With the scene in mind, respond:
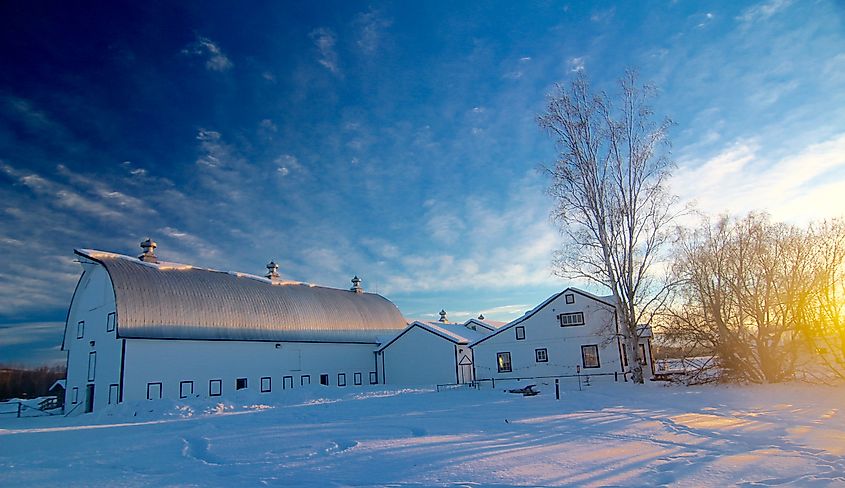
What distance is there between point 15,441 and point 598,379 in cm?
2696

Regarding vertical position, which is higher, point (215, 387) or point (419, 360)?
point (419, 360)

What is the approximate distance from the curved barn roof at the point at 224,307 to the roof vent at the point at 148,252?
0.93 m

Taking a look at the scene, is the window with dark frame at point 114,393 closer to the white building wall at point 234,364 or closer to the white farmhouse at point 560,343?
the white building wall at point 234,364

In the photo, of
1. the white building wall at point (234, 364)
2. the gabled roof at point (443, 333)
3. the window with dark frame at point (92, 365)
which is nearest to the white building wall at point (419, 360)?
the gabled roof at point (443, 333)

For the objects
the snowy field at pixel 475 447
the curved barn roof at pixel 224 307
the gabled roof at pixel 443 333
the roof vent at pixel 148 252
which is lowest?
the snowy field at pixel 475 447

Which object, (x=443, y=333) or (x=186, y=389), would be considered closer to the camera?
(x=186, y=389)

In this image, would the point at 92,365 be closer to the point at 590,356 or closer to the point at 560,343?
the point at 560,343

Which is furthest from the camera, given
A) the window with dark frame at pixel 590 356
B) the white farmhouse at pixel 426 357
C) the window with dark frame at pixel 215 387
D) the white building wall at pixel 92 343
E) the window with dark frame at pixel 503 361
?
the white farmhouse at pixel 426 357

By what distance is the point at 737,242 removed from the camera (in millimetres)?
25078

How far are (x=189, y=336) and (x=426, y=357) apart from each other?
53.8 feet

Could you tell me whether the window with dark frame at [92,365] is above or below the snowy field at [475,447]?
above

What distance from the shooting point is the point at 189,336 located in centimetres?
2942

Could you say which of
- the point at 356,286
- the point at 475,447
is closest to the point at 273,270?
the point at 356,286

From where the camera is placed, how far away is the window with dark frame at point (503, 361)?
34.2 meters
